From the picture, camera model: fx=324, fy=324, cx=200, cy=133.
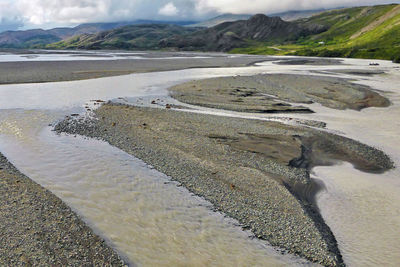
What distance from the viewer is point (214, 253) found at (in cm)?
1149

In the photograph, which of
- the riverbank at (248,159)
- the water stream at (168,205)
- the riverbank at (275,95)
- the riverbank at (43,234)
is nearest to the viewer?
the riverbank at (43,234)

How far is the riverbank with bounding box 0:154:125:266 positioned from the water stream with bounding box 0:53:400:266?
1.99 feet

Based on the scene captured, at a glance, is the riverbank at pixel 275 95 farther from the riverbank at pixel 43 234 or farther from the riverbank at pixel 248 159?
the riverbank at pixel 43 234

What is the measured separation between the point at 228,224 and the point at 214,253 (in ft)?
6.75

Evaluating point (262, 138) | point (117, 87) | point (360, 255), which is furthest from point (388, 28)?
point (360, 255)

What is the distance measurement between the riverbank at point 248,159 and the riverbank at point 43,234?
5747 millimetres

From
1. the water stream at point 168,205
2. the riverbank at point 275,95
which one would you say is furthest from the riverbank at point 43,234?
the riverbank at point 275,95

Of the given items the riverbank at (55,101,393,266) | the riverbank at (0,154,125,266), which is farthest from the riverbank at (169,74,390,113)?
the riverbank at (0,154,125,266)

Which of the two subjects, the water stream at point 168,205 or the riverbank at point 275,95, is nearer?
the water stream at point 168,205

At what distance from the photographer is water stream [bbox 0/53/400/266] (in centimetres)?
1159

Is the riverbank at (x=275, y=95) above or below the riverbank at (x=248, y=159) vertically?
above

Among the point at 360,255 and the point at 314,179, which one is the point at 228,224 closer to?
the point at 360,255

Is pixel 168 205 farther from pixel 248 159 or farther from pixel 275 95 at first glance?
pixel 275 95

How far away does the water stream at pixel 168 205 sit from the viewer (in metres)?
11.6
